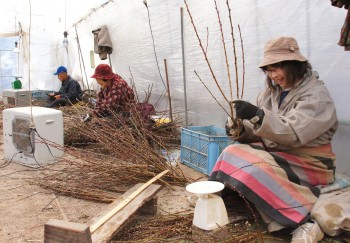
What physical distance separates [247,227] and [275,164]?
44 centimetres

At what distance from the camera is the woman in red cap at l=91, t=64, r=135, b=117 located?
4379mm

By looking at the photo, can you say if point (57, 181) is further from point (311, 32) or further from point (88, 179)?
point (311, 32)

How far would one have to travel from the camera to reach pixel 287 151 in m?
2.19

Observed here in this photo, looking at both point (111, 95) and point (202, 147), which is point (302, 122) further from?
point (111, 95)

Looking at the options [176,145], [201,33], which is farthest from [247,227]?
[201,33]

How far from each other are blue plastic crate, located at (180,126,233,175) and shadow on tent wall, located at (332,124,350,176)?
92 centimetres

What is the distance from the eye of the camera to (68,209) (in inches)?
103

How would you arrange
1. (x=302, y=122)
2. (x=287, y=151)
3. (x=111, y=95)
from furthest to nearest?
(x=111, y=95)
(x=287, y=151)
(x=302, y=122)

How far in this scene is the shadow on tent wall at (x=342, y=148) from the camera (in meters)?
2.58

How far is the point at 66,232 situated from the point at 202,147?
77.2 inches

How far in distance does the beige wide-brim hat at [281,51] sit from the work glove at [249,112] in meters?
0.35

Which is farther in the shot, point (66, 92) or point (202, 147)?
point (66, 92)

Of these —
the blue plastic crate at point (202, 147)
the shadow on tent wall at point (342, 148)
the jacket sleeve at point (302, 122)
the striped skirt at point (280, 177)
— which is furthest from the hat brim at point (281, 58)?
the blue plastic crate at point (202, 147)

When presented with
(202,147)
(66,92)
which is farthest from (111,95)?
(66,92)
